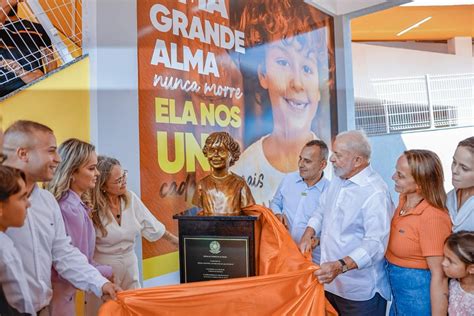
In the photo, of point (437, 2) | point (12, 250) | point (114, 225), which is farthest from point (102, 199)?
point (437, 2)

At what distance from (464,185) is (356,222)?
0.45 m

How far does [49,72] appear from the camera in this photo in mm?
2375

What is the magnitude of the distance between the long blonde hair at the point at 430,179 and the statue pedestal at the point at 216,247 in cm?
67

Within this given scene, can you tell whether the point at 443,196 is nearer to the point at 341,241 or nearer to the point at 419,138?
the point at 341,241

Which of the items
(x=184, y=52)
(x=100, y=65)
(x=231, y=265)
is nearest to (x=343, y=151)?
(x=231, y=265)

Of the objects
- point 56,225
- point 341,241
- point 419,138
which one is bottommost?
point 341,241

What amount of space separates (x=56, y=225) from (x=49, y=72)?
103 cm

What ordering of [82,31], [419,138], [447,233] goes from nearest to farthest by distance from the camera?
[447,233] < [82,31] < [419,138]

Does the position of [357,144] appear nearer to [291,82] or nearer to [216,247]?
[216,247]

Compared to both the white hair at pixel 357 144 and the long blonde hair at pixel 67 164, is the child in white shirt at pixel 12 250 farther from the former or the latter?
the white hair at pixel 357 144

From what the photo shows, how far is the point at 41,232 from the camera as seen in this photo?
1559mm

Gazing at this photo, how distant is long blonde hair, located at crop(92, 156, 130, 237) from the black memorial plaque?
488mm

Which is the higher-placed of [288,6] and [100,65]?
[288,6]

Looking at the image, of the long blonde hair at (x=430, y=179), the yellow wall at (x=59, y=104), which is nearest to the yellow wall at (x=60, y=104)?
the yellow wall at (x=59, y=104)
